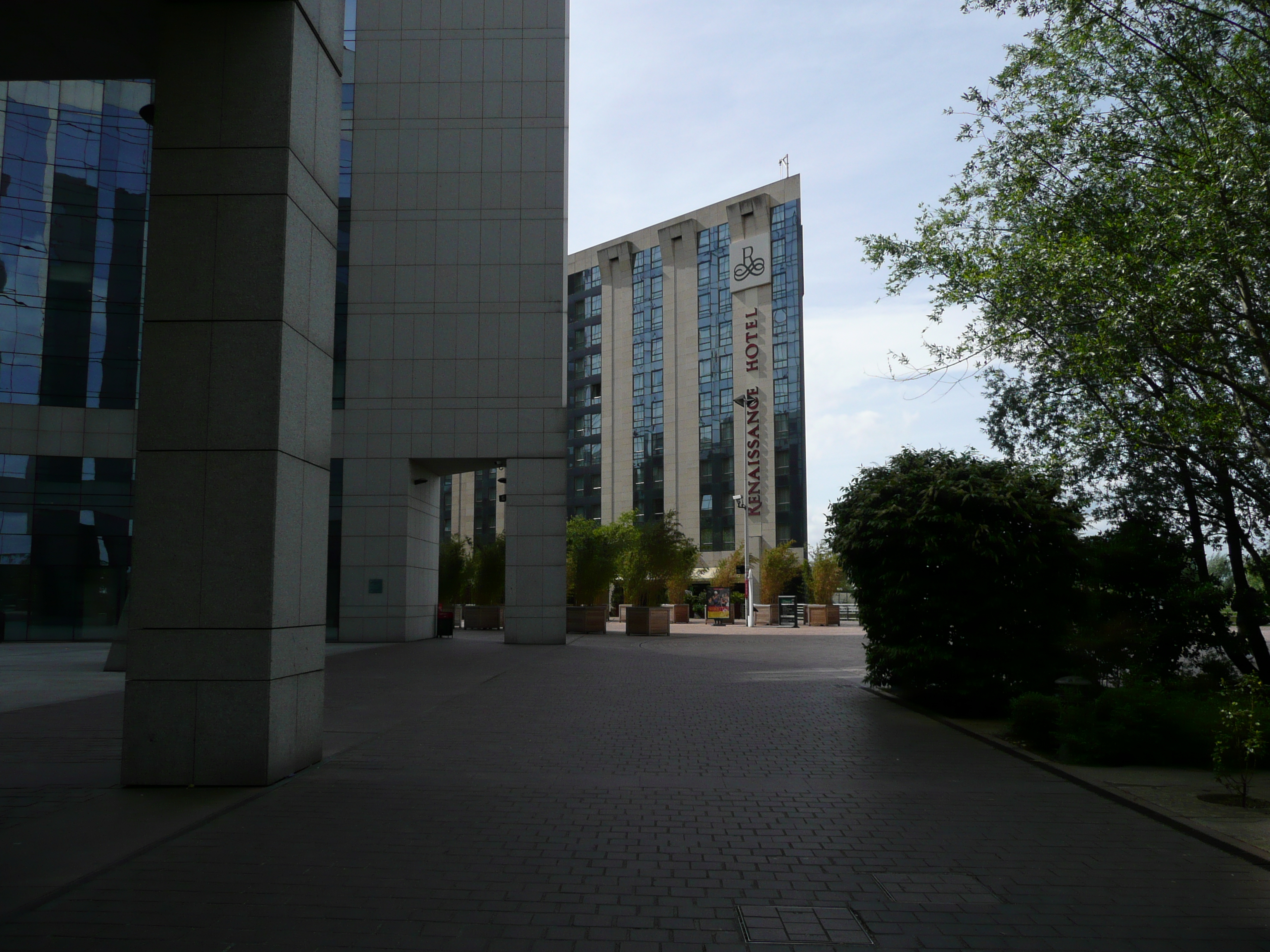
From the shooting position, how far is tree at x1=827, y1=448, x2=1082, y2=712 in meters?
13.0

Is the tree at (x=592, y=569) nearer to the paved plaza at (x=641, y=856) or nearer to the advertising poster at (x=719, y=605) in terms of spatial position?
the advertising poster at (x=719, y=605)

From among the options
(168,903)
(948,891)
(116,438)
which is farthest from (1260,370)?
(116,438)

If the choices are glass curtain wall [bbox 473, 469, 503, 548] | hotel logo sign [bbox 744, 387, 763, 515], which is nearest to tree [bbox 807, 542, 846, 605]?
hotel logo sign [bbox 744, 387, 763, 515]

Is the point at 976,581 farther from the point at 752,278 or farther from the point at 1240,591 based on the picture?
the point at 752,278

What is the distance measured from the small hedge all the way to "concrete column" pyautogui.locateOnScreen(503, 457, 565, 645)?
2092 centimetres

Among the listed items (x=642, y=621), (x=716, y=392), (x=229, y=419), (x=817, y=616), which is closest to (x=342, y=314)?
(x=642, y=621)

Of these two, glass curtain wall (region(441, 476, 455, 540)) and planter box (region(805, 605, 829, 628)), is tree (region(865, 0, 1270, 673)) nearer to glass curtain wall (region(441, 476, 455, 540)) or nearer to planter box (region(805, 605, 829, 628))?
planter box (region(805, 605, 829, 628))

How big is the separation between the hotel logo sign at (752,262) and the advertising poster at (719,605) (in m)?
41.0

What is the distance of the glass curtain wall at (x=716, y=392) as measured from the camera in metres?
91.9

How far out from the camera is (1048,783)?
8.80 meters

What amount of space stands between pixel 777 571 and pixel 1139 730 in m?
52.9

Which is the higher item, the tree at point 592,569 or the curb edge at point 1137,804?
the tree at point 592,569

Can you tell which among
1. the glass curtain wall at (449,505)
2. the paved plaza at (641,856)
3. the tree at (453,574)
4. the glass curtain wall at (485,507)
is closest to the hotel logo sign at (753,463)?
the tree at (453,574)

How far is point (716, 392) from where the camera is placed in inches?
3664
